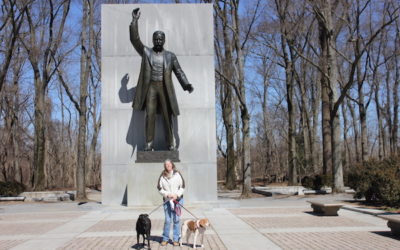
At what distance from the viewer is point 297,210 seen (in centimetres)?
1271

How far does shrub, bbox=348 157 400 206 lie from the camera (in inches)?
517

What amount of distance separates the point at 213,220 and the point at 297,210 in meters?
3.54

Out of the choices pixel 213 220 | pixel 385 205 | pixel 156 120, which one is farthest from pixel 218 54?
pixel 213 220

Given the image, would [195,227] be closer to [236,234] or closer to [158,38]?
[236,234]

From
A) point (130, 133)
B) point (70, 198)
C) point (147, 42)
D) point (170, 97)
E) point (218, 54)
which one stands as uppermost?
point (218, 54)

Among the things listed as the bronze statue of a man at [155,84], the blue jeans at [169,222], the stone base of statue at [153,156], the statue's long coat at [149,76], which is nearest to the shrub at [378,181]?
the stone base of statue at [153,156]

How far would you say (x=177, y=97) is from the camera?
1441 centimetres

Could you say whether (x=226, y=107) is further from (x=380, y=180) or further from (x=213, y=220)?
(x=213, y=220)

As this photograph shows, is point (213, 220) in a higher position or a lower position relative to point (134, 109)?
→ lower

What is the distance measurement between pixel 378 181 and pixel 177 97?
706 cm

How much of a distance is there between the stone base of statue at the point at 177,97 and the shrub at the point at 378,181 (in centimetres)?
508

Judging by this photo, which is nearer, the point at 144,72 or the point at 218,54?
the point at 144,72

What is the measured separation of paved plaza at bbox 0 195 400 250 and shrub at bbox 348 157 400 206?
1.81 m

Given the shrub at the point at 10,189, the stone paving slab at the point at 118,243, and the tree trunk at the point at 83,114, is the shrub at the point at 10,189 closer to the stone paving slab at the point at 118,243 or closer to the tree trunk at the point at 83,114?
the tree trunk at the point at 83,114
